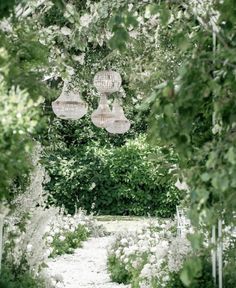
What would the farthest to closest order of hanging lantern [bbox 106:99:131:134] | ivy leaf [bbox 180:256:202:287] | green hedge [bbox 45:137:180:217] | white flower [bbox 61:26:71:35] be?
green hedge [bbox 45:137:180:217] → hanging lantern [bbox 106:99:131:134] → white flower [bbox 61:26:71:35] → ivy leaf [bbox 180:256:202:287]

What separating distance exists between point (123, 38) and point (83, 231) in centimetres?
747

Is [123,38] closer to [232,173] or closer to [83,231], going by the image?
[232,173]

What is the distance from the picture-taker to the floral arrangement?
16.1 feet

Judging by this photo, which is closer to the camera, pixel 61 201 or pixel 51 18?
pixel 51 18

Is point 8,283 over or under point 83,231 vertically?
under

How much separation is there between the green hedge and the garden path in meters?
3.28

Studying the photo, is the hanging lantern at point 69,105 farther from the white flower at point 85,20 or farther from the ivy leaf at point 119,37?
the ivy leaf at point 119,37

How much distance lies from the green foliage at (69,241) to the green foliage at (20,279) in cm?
301

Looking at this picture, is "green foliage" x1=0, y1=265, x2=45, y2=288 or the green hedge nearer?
"green foliage" x1=0, y1=265, x2=45, y2=288

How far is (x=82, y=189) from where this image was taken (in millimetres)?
13102

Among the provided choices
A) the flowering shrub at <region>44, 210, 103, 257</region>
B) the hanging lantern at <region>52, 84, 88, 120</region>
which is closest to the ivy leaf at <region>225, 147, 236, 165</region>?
the hanging lantern at <region>52, 84, 88, 120</region>

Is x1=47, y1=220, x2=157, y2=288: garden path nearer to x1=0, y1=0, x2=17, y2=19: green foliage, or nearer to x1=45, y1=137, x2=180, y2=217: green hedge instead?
x1=45, y1=137, x2=180, y2=217: green hedge

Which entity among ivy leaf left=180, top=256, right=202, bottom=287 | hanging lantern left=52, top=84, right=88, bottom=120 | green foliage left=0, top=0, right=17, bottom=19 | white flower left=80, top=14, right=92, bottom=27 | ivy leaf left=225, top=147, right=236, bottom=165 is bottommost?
ivy leaf left=180, top=256, right=202, bottom=287

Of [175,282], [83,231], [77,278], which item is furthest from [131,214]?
[175,282]
